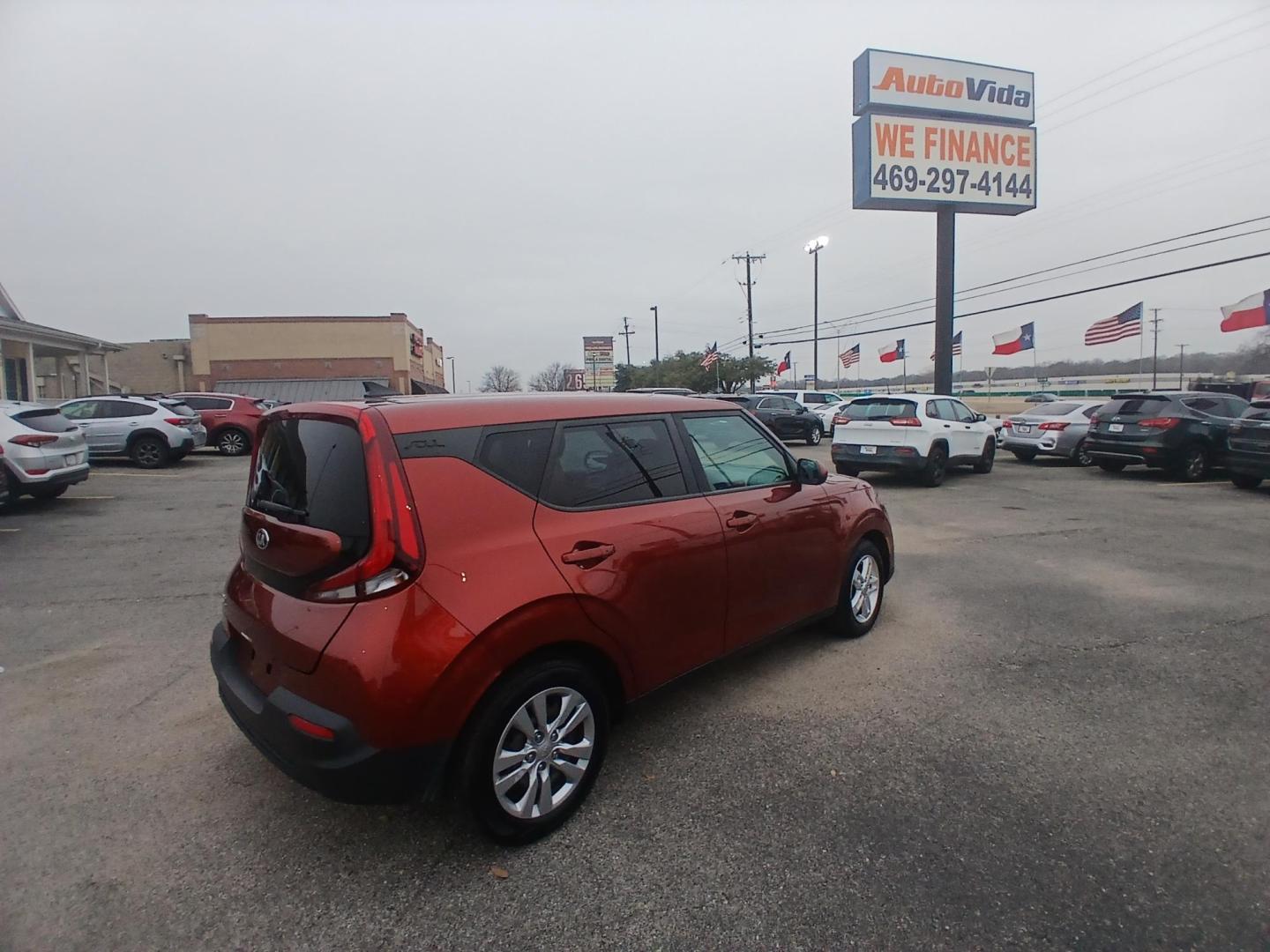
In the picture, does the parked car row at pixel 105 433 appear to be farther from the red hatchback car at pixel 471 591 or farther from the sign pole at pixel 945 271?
the sign pole at pixel 945 271

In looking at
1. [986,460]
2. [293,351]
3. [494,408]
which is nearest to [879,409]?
[986,460]

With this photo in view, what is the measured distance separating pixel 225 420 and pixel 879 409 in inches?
635

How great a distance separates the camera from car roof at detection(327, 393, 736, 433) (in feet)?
8.48

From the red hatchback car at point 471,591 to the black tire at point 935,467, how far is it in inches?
371

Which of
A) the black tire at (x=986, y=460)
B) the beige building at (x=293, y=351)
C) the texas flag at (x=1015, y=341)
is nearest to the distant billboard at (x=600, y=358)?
the beige building at (x=293, y=351)

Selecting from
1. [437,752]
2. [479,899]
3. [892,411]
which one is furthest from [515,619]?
[892,411]

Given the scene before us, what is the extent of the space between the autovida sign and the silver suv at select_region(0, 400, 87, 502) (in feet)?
69.2

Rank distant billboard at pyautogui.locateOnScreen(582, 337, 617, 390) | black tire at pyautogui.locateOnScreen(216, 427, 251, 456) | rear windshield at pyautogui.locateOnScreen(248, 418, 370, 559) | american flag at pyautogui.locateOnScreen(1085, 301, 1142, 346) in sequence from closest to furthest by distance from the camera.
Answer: rear windshield at pyautogui.locateOnScreen(248, 418, 370, 559) < black tire at pyautogui.locateOnScreen(216, 427, 251, 456) < american flag at pyautogui.locateOnScreen(1085, 301, 1142, 346) < distant billboard at pyautogui.locateOnScreen(582, 337, 617, 390)

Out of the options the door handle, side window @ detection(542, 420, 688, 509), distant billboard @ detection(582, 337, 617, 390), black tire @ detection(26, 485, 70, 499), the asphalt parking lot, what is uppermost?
distant billboard @ detection(582, 337, 617, 390)

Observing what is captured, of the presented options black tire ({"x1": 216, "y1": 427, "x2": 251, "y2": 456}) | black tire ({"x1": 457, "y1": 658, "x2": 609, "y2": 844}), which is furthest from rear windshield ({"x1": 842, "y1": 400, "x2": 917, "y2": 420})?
black tire ({"x1": 216, "y1": 427, "x2": 251, "y2": 456})

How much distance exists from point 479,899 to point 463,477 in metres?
1.43

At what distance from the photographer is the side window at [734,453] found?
3.58m

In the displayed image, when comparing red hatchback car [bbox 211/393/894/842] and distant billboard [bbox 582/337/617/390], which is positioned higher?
distant billboard [bbox 582/337/617/390]

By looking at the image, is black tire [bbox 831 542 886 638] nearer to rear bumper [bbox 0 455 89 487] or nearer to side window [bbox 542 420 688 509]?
side window [bbox 542 420 688 509]
